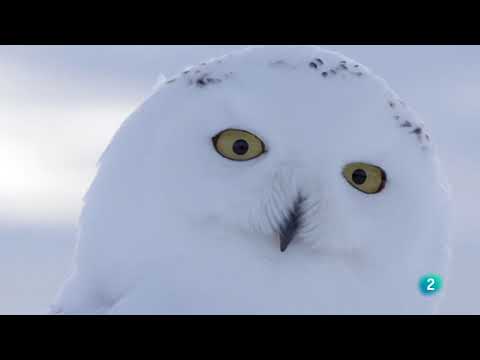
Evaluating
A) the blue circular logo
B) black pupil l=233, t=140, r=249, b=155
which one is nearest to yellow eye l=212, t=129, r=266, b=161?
black pupil l=233, t=140, r=249, b=155

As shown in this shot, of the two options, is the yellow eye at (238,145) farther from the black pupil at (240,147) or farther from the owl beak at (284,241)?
the owl beak at (284,241)

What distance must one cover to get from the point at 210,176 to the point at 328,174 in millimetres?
446

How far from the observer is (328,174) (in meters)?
3.41

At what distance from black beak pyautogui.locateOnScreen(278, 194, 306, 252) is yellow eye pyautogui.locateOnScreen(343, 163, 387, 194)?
26 cm

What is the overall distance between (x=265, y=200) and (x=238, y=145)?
0.24 m

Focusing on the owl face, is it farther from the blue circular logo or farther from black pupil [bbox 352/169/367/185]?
the blue circular logo

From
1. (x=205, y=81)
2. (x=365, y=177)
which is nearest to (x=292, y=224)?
(x=365, y=177)

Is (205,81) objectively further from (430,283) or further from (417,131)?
(430,283)

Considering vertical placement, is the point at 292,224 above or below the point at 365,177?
below

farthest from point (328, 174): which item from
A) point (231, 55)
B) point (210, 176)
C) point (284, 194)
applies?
point (231, 55)

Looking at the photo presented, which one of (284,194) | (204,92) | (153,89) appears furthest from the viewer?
(153,89)

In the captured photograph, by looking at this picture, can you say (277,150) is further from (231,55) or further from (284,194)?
(231,55)

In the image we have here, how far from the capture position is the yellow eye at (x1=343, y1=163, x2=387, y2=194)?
3.48 metres

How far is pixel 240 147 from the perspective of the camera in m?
3.42
